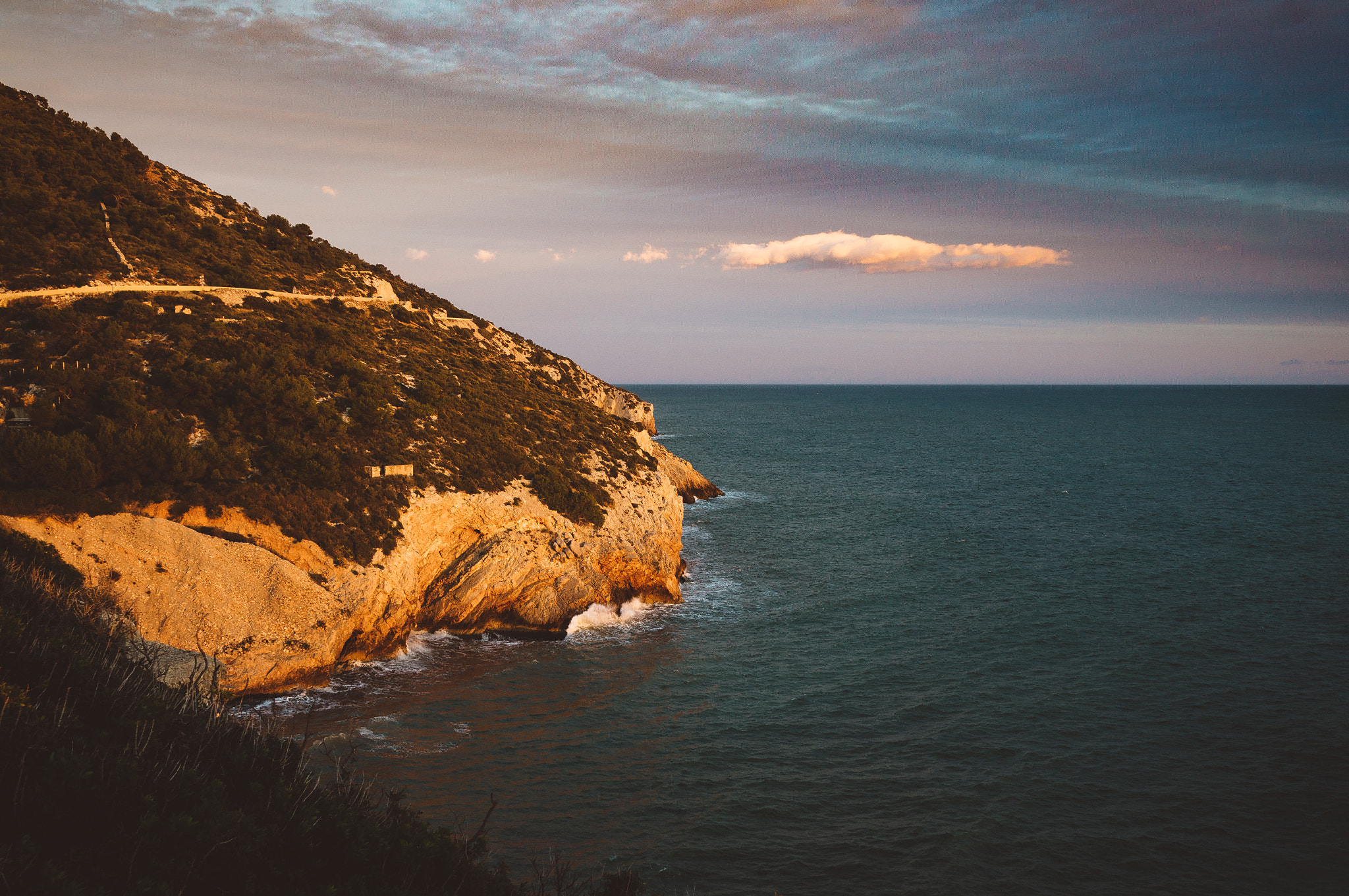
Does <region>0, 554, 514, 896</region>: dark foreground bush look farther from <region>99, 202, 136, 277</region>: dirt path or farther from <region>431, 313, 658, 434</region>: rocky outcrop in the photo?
<region>431, 313, 658, 434</region>: rocky outcrop

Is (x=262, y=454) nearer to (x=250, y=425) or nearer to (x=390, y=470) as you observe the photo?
(x=250, y=425)

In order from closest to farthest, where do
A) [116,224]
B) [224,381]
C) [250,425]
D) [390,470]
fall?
[250,425] → [224,381] → [390,470] → [116,224]

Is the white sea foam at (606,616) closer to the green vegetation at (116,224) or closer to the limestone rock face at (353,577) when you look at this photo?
the limestone rock face at (353,577)

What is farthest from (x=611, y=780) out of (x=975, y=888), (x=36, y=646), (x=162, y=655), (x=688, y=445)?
(x=688, y=445)

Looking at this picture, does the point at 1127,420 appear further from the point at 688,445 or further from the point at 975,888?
the point at 975,888

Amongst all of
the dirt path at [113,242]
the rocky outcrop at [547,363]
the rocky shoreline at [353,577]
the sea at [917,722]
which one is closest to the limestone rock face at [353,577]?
the rocky shoreline at [353,577]

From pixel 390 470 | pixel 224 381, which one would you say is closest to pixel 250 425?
pixel 224 381

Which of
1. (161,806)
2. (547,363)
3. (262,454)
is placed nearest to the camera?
(161,806)
